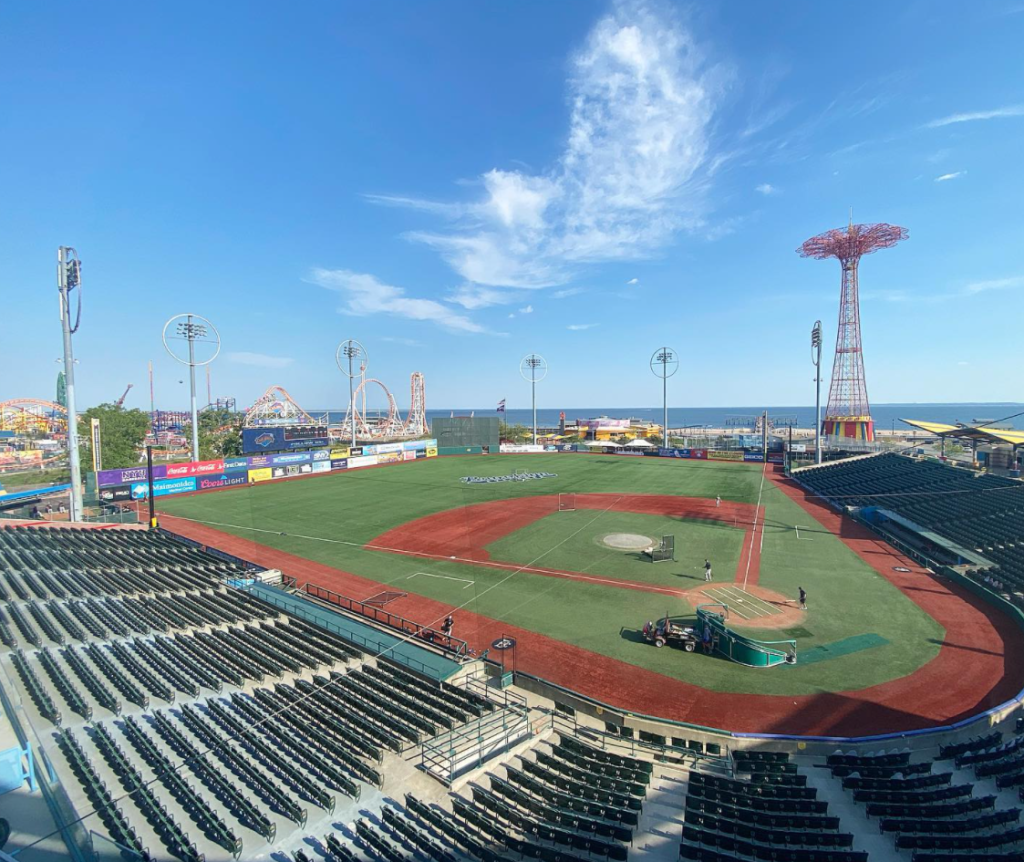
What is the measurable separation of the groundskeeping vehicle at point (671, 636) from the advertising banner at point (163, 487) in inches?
1959

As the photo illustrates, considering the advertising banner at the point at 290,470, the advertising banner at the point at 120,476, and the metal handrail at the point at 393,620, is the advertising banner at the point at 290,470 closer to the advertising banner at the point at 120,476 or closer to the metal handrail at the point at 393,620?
the advertising banner at the point at 120,476

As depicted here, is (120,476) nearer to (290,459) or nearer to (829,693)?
(290,459)

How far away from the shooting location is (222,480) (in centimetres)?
5444

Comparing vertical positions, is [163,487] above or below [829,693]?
above

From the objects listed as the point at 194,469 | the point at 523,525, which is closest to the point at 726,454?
the point at 523,525

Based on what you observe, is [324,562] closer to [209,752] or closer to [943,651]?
[209,752]

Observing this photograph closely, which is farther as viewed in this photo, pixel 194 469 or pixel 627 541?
pixel 194 469

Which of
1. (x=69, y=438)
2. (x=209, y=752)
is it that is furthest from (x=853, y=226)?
(x=69, y=438)

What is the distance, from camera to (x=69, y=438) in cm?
3094

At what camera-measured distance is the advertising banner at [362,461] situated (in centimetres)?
6644

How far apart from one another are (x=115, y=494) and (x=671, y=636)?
51051 millimetres

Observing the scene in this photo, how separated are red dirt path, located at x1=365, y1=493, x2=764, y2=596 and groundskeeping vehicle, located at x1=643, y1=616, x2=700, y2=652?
4808 millimetres

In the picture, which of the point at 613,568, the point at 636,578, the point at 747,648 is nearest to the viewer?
the point at 747,648

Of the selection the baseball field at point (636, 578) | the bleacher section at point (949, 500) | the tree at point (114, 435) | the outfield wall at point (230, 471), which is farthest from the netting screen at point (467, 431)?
the bleacher section at point (949, 500)
